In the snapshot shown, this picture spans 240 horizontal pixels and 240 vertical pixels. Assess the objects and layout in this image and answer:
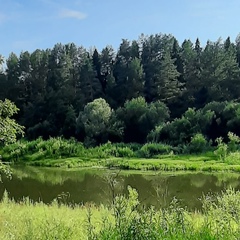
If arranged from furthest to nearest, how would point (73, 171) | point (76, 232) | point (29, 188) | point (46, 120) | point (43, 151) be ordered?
point (46, 120) → point (43, 151) → point (73, 171) → point (29, 188) → point (76, 232)

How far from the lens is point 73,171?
36.3 meters

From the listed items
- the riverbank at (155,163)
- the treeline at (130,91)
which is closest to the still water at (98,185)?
the riverbank at (155,163)

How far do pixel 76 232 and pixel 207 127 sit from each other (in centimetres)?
4160

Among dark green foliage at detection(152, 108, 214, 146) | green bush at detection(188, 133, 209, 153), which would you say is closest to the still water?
green bush at detection(188, 133, 209, 153)

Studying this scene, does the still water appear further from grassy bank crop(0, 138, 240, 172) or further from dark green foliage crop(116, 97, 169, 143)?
dark green foliage crop(116, 97, 169, 143)

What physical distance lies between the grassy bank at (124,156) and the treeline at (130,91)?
3.22 meters

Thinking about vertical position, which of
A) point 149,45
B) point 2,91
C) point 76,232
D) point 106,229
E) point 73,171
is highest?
point 149,45

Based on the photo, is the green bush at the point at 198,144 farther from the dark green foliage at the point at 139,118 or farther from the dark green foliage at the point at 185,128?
the dark green foliage at the point at 139,118

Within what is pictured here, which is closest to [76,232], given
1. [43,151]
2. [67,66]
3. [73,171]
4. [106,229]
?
[106,229]

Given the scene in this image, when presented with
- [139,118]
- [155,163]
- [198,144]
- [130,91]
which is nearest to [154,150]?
[198,144]

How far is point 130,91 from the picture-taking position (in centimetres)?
5847

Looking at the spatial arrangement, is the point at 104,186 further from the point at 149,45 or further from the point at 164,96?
the point at 149,45

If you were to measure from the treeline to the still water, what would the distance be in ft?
48.3

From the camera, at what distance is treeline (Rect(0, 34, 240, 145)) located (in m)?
48.3
